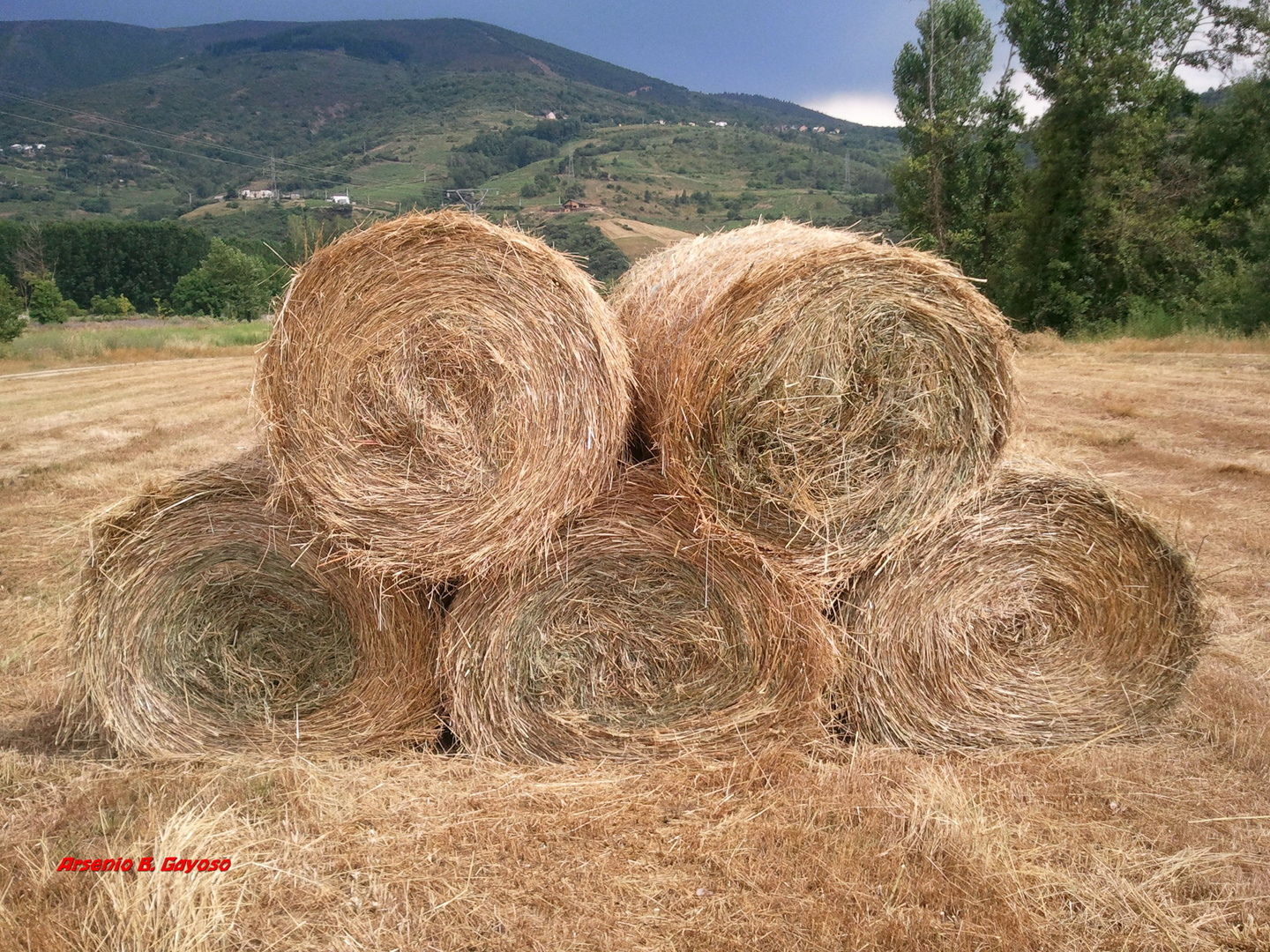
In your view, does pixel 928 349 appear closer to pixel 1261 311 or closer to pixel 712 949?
pixel 712 949

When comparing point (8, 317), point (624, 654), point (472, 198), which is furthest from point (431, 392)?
Result: point (8, 317)

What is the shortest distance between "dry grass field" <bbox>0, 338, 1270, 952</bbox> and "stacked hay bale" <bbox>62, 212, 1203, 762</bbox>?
9.6 inches

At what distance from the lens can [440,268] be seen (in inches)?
148

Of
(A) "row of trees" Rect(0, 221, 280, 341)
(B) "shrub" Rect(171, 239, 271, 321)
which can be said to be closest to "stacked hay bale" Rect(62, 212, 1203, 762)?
(B) "shrub" Rect(171, 239, 271, 321)

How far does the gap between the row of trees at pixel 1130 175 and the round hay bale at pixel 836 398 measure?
1983 centimetres

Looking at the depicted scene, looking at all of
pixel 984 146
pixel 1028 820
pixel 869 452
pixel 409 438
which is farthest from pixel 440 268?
pixel 984 146

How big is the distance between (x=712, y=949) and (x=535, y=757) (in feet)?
4.60

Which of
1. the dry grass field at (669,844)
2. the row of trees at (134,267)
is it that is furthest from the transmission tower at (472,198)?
the row of trees at (134,267)

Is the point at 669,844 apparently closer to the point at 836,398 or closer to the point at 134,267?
the point at 836,398

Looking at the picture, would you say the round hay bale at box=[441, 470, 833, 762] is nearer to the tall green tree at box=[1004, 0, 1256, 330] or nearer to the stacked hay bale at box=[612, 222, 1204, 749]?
the stacked hay bale at box=[612, 222, 1204, 749]

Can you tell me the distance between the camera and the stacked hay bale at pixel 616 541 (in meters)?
3.70

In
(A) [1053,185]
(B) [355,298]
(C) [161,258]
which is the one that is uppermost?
(A) [1053,185]

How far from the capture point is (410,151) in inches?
4761

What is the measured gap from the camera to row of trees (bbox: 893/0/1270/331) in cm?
2423
